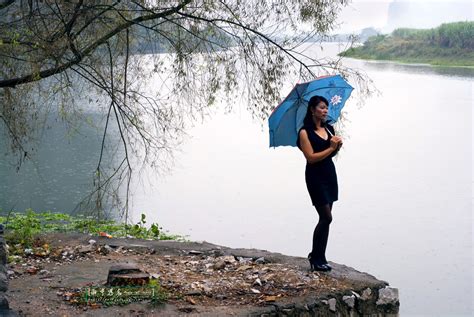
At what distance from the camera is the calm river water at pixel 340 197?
32.9 feet

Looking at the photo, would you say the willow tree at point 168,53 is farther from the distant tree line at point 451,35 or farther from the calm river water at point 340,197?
the distant tree line at point 451,35

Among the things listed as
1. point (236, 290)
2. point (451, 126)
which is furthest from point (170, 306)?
point (451, 126)

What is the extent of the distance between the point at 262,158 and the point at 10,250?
10.4 metres

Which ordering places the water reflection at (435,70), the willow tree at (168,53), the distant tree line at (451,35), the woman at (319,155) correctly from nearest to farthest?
the woman at (319,155)
the willow tree at (168,53)
the water reflection at (435,70)
the distant tree line at (451,35)

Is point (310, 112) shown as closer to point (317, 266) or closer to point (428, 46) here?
point (317, 266)

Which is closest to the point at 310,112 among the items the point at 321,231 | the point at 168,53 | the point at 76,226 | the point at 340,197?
the point at 321,231

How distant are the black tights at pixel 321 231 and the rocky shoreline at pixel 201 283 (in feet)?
0.62

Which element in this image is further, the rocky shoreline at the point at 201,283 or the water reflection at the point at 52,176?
the water reflection at the point at 52,176

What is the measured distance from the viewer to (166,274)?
19.5 feet

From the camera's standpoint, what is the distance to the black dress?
5.37m

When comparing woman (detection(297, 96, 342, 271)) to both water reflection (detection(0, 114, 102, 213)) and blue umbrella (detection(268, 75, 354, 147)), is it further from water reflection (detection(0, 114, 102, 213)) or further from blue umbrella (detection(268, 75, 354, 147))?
water reflection (detection(0, 114, 102, 213))

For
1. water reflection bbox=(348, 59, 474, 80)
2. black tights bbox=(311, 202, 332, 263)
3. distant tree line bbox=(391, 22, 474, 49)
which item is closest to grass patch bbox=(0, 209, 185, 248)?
black tights bbox=(311, 202, 332, 263)

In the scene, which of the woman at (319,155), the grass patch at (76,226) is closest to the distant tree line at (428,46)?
the grass patch at (76,226)

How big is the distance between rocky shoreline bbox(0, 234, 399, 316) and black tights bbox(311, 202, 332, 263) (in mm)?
188
